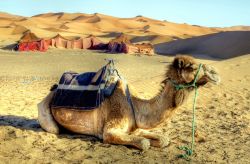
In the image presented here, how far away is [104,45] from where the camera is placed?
3338 cm

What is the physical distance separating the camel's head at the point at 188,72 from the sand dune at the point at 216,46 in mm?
28041

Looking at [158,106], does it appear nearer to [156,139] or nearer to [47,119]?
[156,139]

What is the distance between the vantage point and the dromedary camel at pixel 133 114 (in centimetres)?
567

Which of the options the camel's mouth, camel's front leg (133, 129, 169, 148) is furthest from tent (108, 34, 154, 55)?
the camel's mouth

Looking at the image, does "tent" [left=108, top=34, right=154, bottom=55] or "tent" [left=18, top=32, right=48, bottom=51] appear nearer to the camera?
"tent" [left=108, top=34, right=154, bottom=55]

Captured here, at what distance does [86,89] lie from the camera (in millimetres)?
6574

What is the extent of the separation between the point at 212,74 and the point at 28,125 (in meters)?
3.21

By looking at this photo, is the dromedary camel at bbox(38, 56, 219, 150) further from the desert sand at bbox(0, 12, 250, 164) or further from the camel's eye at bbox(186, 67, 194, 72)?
the desert sand at bbox(0, 12, 250, 164)

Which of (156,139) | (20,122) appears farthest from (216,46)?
(156,139)

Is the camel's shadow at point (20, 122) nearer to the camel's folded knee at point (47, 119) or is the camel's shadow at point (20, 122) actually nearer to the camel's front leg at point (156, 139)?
the camel's folded knee at point (47, 119)

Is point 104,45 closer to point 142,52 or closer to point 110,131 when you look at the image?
point 142,52

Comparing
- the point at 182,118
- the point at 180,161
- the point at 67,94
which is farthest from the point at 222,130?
the point at 67,94

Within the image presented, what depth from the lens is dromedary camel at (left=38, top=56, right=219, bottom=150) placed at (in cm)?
567

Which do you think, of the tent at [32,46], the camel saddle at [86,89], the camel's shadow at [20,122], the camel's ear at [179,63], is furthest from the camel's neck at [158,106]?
the tent at [32,46]
